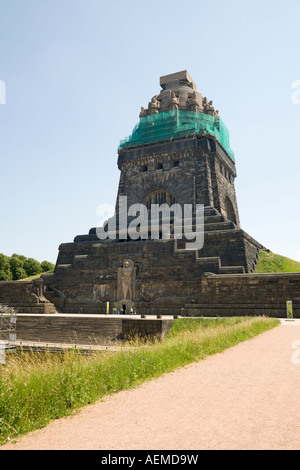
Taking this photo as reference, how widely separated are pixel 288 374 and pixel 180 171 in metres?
28.8

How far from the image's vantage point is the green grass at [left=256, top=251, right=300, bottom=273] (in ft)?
85.4

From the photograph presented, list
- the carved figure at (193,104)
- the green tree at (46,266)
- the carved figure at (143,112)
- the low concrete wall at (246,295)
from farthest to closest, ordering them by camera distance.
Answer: the green tree at (46,266)
the carved figure at (143,112)
the carved figure at (193,104)
the low concrete wall at (246,295)

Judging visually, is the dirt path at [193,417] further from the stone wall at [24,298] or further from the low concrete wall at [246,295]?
the stone wall at [24,298]

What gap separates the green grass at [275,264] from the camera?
2603 cm

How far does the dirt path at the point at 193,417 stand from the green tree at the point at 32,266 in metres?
50.9

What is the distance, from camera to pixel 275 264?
1057 inches

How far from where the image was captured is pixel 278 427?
3.97m

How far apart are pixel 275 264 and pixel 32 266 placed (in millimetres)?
39162

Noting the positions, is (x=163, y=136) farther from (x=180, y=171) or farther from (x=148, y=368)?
(x=148, y=368)

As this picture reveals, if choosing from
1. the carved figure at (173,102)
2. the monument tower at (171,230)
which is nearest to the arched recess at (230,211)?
the monument tower at (171,230)

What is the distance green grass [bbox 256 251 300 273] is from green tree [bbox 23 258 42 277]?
37480mm

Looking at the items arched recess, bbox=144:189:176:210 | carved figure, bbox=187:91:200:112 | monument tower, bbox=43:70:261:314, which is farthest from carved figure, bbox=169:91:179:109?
arched recess, bbox=144:189:176:210

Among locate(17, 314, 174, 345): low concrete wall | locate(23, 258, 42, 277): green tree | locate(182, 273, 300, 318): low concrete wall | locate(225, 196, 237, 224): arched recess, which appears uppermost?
locate(225, 196, 237, 224): arched recess

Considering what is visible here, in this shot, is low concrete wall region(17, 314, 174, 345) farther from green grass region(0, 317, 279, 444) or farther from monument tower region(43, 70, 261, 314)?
green grass region(0, 317, 279, 444)
